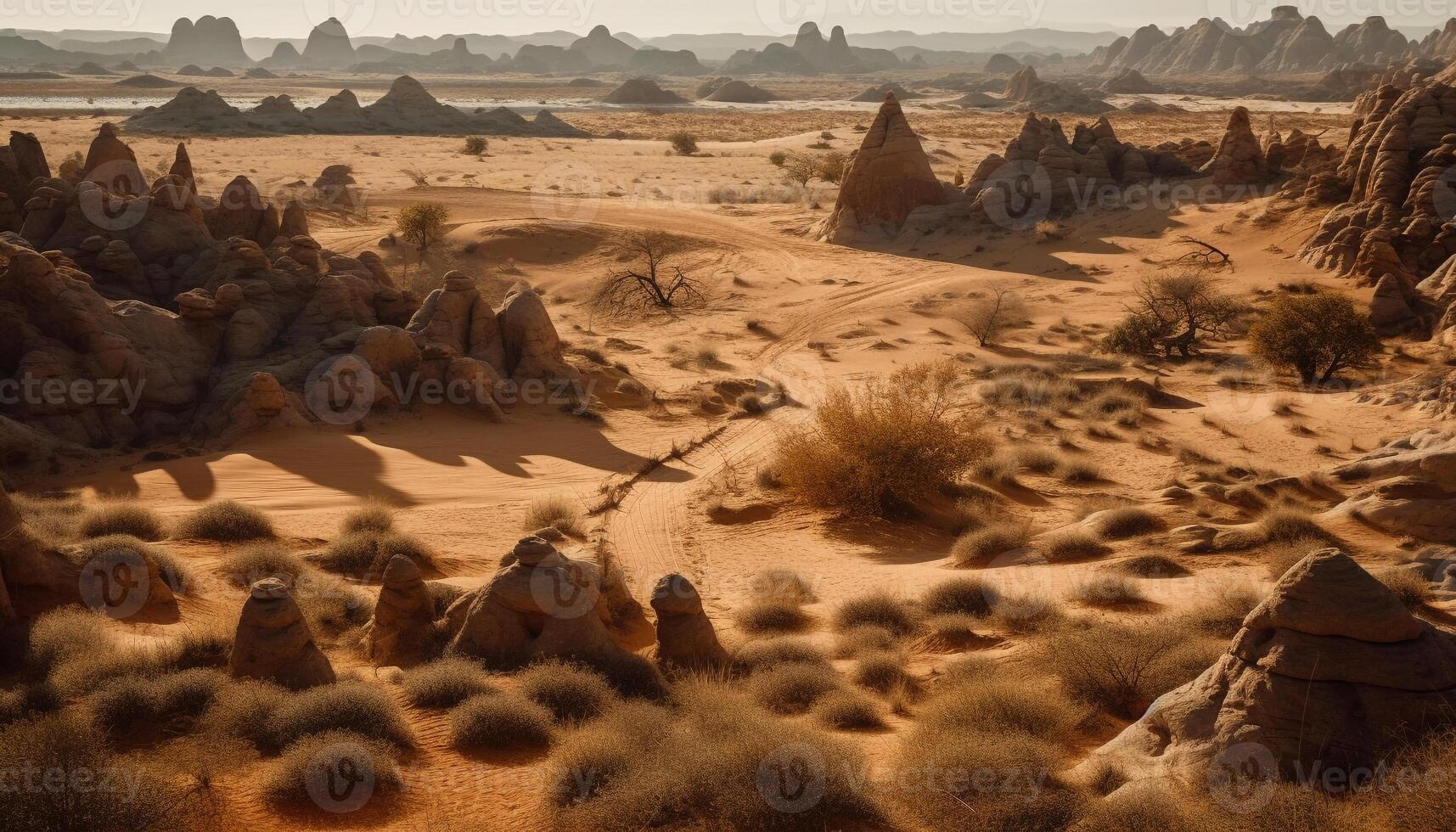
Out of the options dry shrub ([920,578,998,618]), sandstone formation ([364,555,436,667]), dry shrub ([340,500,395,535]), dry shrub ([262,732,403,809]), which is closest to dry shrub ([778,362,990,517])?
dry shrub ([920,578,998,618])

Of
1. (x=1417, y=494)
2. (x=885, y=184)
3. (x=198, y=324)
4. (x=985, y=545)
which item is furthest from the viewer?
(x=885, y=184)

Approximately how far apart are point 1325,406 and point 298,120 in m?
62.6

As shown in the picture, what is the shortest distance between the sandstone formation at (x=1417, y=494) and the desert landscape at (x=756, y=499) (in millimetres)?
54

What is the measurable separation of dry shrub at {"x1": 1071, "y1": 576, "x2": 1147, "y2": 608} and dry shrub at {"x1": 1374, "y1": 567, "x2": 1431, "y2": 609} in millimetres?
1975

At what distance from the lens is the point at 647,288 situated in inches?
1091

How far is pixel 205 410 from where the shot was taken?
51.3 feet

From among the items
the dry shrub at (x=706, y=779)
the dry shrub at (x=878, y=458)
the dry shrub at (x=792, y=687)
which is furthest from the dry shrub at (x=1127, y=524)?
the dry shrub at (x=706, y=779)

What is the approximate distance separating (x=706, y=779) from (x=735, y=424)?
12502mm

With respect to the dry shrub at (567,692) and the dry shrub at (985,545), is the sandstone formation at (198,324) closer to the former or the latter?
the dry shrub at (985,545)

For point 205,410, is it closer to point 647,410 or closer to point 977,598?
point 647,410

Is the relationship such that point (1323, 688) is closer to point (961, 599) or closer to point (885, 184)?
point (961, 599)

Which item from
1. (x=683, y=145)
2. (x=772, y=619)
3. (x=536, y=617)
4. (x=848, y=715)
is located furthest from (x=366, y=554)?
(x=683, y=145)

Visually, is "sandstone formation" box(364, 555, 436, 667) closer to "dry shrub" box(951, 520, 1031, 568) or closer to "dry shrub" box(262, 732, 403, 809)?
"dry shrub" box(262, 732, 403, 809)

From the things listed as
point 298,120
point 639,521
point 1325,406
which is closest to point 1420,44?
point 298,120
